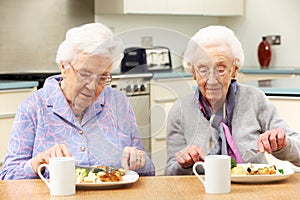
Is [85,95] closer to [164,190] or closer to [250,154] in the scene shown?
[164,190]

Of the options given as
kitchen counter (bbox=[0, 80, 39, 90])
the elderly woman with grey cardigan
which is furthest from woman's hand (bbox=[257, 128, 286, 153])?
kitchen counter (bbox=[0, 80, 39, 90])

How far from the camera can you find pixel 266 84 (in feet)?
11.3

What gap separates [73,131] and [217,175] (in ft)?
1.89

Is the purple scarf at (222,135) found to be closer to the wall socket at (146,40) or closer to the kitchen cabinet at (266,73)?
the wall socket at (146,40)

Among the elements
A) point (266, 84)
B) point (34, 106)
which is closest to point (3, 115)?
point (266, 84)

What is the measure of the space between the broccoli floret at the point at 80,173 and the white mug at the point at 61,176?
0.10m

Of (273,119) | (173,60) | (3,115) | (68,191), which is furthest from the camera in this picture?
(3,115)

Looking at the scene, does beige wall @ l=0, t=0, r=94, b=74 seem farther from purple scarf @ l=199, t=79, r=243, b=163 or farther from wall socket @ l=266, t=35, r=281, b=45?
purple scarf @ l=199, t=79, r=243, b=163

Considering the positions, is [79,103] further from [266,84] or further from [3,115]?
[3,115]

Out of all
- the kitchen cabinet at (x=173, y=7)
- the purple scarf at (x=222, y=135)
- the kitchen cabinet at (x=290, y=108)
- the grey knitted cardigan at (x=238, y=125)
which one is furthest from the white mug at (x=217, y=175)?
the kitchen cabinet at (x=173, y=7)

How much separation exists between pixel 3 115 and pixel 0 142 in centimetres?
17

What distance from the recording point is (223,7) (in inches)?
252

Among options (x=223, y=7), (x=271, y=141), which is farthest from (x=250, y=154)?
(x=223, y=7)

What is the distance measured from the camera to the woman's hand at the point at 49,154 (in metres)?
1.88
